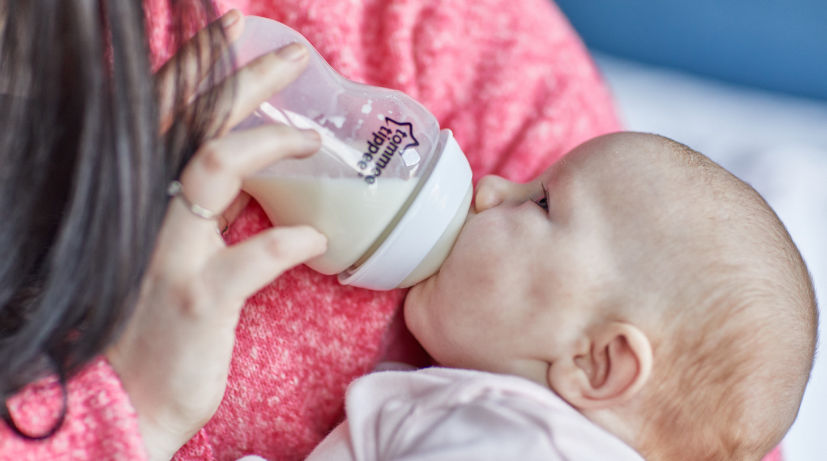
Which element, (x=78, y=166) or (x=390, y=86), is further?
(x=390, y=86)

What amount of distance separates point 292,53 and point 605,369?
463 mm

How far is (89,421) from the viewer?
736 millimetres

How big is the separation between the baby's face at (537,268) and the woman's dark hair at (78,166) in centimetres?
34

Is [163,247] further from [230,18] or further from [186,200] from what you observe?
[230,18]

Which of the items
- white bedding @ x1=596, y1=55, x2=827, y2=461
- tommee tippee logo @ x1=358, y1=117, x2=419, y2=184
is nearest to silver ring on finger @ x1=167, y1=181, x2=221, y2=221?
tommee tippee logo @ x1=358, y1=117, x2=419, y2=184

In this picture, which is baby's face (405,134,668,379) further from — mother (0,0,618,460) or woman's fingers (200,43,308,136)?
woman's fingers (200,43,308,136)

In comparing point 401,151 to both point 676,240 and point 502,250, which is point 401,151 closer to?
point 502,250

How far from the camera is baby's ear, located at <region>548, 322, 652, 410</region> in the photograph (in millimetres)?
786

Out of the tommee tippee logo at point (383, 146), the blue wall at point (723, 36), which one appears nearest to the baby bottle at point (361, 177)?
the tommee tippee logo at point (383, 146)

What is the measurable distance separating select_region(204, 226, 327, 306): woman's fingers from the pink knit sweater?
15 cm

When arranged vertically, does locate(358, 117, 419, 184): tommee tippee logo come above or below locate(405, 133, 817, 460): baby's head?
above

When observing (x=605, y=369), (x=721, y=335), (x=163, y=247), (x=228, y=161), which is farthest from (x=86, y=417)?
(x=721, y=335)

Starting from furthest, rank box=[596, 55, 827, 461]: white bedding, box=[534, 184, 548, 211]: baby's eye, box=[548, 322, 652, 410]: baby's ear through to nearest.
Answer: box=[596, 55, 827, 461]: white bedding, box=[534, 184, 548, 211]: baby's eye, box=[548, 322, 652, 410]: baby's ear

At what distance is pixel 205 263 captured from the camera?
2.34ft
